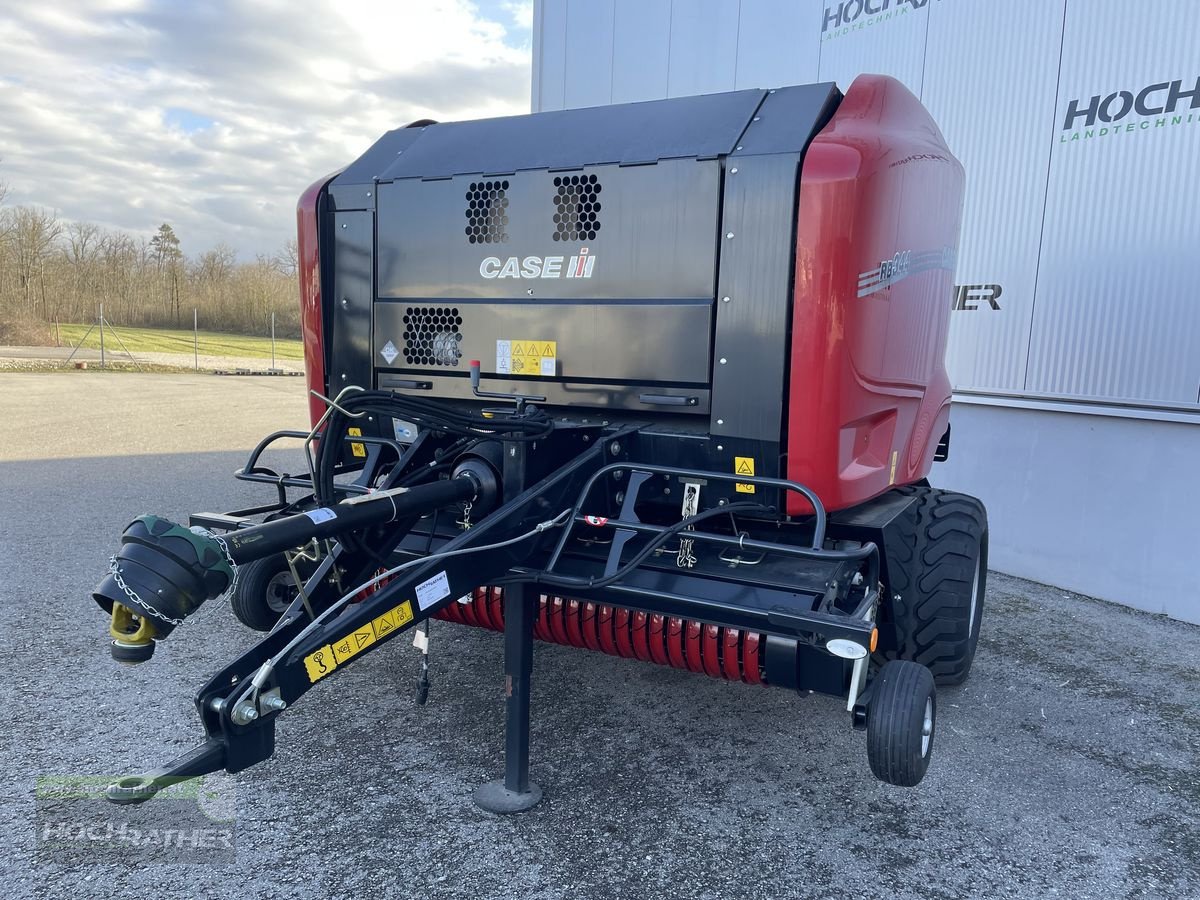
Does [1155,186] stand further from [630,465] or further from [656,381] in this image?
[630,465]

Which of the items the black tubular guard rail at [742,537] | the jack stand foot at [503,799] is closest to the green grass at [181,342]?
the jack stand foot at [503,799]

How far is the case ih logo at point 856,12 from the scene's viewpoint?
264 inches

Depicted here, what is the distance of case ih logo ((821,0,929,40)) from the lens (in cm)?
671

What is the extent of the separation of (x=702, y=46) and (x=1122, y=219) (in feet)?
15.0

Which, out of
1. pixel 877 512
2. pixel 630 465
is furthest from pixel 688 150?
pixel 877 512

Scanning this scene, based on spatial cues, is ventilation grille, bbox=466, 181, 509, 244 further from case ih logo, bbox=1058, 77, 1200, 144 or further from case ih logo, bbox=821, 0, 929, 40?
case ih logo, bbox=821, 0, 929, 40

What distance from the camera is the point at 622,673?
398cm

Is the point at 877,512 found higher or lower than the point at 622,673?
higher

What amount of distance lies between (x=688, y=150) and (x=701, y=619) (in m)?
1.62

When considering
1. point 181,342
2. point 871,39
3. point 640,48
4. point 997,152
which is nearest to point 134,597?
point 997,152

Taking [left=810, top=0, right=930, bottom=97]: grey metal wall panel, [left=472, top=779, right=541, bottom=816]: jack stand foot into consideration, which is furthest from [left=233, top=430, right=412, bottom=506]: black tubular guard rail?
[left=810, top=0, right=930, bottom=97]: grey metal wall panel

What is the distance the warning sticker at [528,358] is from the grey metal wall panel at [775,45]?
211 inches

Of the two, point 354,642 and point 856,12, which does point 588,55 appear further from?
point 354,642

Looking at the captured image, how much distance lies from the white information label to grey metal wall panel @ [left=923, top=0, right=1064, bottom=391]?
194 inches
